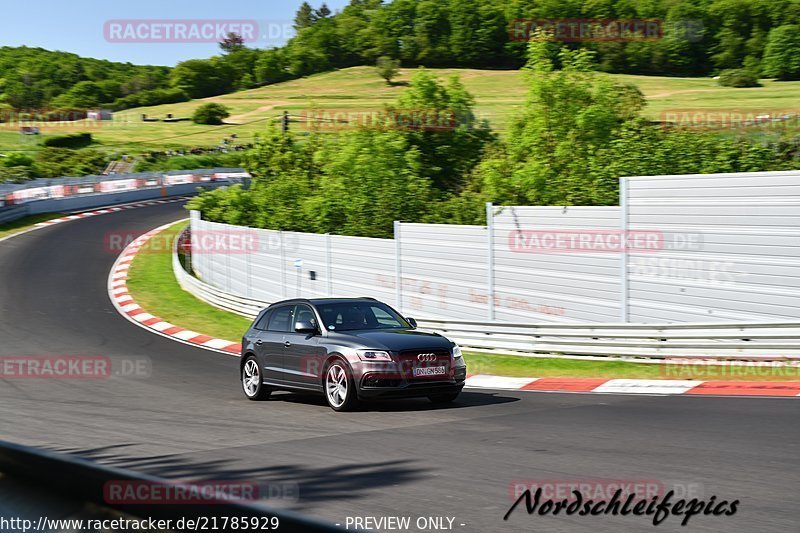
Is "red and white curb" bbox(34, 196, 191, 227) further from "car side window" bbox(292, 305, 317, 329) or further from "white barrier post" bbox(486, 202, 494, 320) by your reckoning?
"car side window" bbox(292, 305, 317, 329)

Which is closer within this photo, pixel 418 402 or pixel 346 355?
pixel 346 355

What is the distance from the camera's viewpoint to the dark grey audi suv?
12367 mm

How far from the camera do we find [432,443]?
9.40m

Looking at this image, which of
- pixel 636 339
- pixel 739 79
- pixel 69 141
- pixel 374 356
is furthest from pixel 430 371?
pixel 69 141

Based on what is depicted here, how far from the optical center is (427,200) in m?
30.6

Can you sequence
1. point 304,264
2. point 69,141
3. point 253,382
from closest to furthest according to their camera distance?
1. point 253,382
2. point 304,264
3. point 69,141

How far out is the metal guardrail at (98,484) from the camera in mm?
3138

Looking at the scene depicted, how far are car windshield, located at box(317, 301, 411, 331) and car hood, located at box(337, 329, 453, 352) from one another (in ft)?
1.08

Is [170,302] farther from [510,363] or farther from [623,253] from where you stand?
[623,253]

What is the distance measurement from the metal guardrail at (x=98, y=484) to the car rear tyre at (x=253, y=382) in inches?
403

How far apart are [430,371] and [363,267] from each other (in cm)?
1166

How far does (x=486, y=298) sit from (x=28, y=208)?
38.7m

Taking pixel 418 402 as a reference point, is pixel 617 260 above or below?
above

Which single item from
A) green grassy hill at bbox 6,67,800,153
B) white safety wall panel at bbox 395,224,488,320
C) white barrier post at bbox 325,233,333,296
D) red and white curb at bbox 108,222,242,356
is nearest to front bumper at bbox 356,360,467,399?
white safety wall panel at bbox 395,224,488,320
